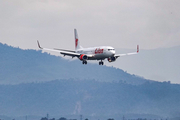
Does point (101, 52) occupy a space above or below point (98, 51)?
below

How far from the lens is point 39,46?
120812 millimetres

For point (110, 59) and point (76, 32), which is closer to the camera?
point (110, 59)

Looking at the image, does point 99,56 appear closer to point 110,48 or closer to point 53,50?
point 110,48

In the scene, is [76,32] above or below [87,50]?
above

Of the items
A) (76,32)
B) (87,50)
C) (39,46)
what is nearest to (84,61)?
(87,50)

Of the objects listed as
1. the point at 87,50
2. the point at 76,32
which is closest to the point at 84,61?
the point at 87,50

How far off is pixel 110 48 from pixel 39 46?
62.5 feet

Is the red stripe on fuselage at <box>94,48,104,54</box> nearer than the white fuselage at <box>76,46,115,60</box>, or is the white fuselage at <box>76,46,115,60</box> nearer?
the white fuselage at <box>76,46,115,60</box>

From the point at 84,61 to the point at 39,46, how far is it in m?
12.8

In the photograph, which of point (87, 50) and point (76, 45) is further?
point (76, 45)

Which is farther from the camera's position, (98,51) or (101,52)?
(98,51)

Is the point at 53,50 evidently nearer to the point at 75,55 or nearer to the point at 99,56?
the point at 75,55

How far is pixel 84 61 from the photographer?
122562 millimetres

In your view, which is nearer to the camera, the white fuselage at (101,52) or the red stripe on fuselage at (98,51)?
the white fuselage at (101,52)
